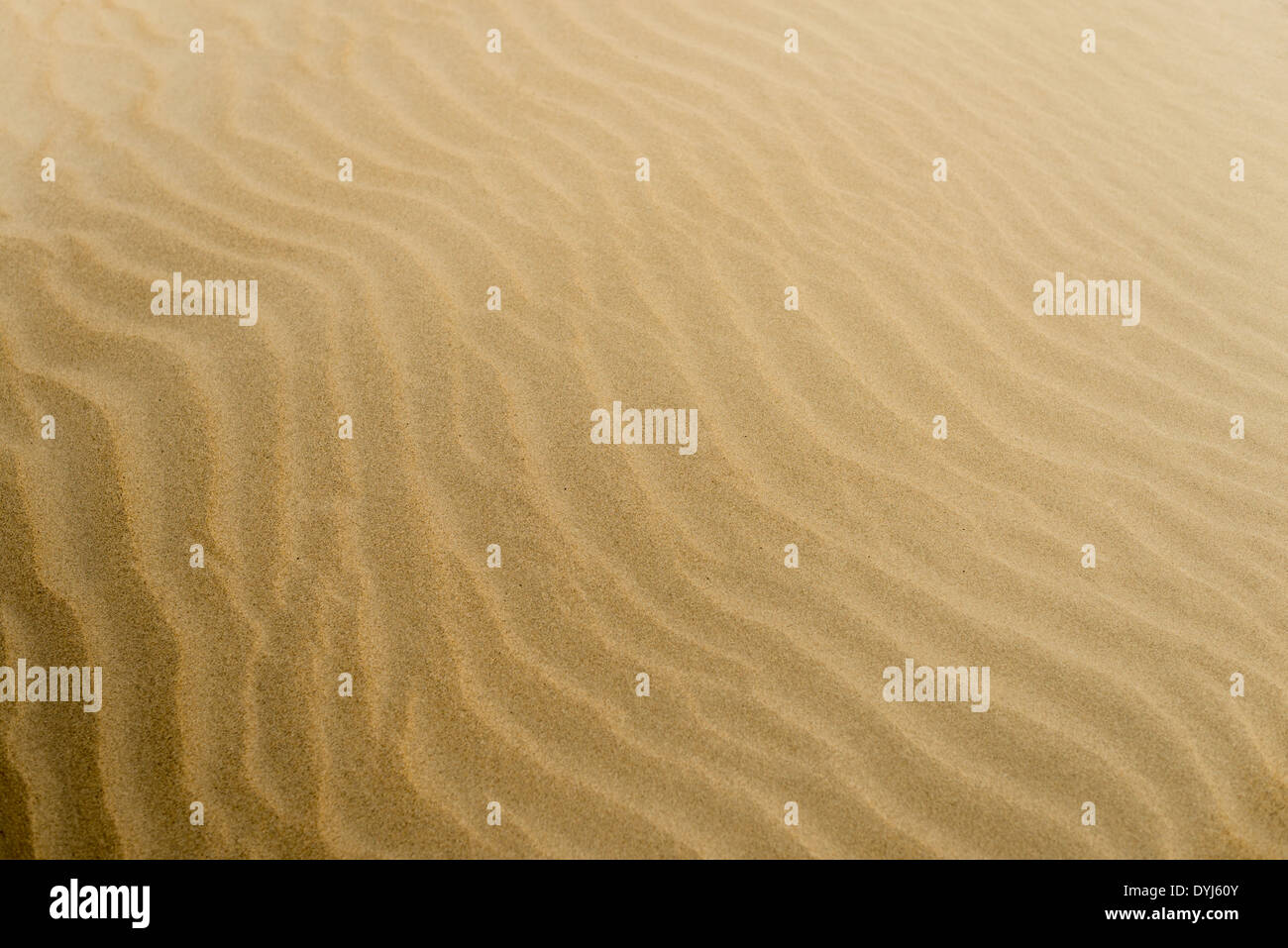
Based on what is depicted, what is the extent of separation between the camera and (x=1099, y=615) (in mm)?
2828

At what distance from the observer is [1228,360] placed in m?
3.52

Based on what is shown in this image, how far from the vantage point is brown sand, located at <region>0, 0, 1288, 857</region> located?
2523 mm

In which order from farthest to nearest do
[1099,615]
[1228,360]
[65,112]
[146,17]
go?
[146,17], [65,112], [1228,360], [1099,615]

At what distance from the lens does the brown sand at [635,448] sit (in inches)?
99.3

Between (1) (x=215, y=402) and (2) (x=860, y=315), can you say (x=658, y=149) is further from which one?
(1) (x=215, y=402)

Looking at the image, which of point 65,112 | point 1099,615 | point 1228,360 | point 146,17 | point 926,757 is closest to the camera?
point 926,757

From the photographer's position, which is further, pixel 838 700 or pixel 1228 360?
pixel 1228 360

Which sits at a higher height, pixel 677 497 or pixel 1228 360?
pixel 1228 360

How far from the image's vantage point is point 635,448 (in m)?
3.18

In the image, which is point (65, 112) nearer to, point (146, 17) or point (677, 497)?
point (146, 17)
